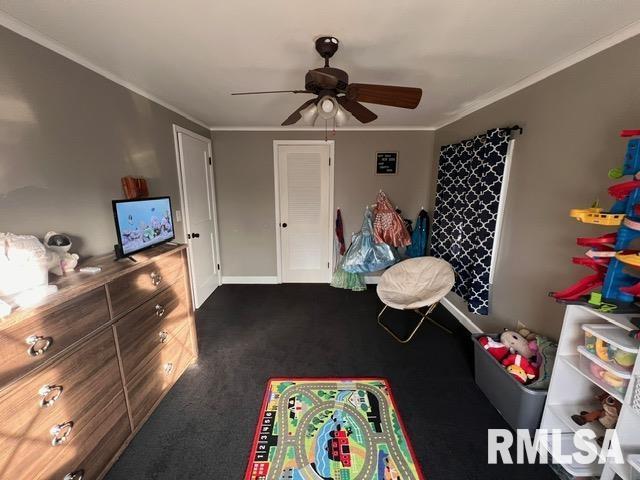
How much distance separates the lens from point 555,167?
5.57 feet

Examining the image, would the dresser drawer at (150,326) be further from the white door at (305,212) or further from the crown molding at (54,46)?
the white door at (305,212)

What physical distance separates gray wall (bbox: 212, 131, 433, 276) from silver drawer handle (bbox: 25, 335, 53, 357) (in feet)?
8.98

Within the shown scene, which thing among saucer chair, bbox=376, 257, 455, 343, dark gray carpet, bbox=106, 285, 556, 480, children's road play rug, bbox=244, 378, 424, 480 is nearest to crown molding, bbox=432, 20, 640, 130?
saucer chair, bbox=376, 257, 455, 343

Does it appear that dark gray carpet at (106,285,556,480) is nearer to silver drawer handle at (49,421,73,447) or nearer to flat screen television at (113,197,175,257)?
silver drawer handle at (49,421,73,447)

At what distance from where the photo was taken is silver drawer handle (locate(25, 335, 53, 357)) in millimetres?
1009

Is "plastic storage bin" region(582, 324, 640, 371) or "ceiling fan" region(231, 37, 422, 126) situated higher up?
"ceiling fan" region(231, 37, 422, 126)

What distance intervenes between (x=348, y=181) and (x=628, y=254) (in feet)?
9.19

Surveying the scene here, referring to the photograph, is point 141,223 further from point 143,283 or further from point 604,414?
point 604,414

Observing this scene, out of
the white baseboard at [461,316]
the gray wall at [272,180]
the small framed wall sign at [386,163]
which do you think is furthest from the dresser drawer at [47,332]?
the small framed wall sign at [386,163]

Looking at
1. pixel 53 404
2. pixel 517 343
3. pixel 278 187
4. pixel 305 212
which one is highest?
pixel 278 187

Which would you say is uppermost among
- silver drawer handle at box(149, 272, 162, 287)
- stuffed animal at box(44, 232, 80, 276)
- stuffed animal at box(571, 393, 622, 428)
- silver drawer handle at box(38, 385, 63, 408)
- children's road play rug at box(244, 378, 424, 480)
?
stuffed animal at box(44, 232, 80, 276)

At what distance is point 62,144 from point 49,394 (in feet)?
4.29

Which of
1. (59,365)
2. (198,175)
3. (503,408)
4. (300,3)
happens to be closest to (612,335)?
(503,408)

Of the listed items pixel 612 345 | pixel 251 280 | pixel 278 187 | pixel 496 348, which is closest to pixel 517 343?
pixel 496 348
